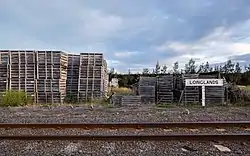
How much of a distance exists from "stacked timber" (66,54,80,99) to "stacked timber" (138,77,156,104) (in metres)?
4.47

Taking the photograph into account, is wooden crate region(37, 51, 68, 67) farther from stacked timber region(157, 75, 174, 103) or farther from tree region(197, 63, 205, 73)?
tree region(197, 63, 205, 73)

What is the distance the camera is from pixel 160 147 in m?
6.70

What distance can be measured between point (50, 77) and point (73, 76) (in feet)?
5.94

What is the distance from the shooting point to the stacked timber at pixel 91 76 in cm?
2172

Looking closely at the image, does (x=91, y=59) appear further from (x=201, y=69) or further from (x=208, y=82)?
(x=201, y=69)

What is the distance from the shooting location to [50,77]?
2109 centimetres

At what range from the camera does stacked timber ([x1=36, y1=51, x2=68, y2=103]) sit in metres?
20.8

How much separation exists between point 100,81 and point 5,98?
6702mm

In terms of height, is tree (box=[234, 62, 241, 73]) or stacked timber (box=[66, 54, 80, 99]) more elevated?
tree (box=[234, 62, 241, 73])

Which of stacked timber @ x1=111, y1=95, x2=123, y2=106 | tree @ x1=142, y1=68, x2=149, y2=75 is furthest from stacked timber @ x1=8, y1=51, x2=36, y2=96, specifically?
tree @ x1=142, y1=68, x2=149, y2=75

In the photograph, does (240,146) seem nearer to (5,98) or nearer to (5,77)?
(5,98)

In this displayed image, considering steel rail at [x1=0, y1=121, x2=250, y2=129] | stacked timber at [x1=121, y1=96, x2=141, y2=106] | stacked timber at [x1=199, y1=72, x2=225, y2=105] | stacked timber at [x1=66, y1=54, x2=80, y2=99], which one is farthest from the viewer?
stacked timber at [x1=66, y1=54, x2=80, y2=99]

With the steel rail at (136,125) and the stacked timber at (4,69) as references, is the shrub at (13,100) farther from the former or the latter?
the steel rail at (136,125)

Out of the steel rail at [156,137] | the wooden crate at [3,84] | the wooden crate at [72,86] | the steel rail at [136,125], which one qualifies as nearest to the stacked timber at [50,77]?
the wooden crate at [72,86]
